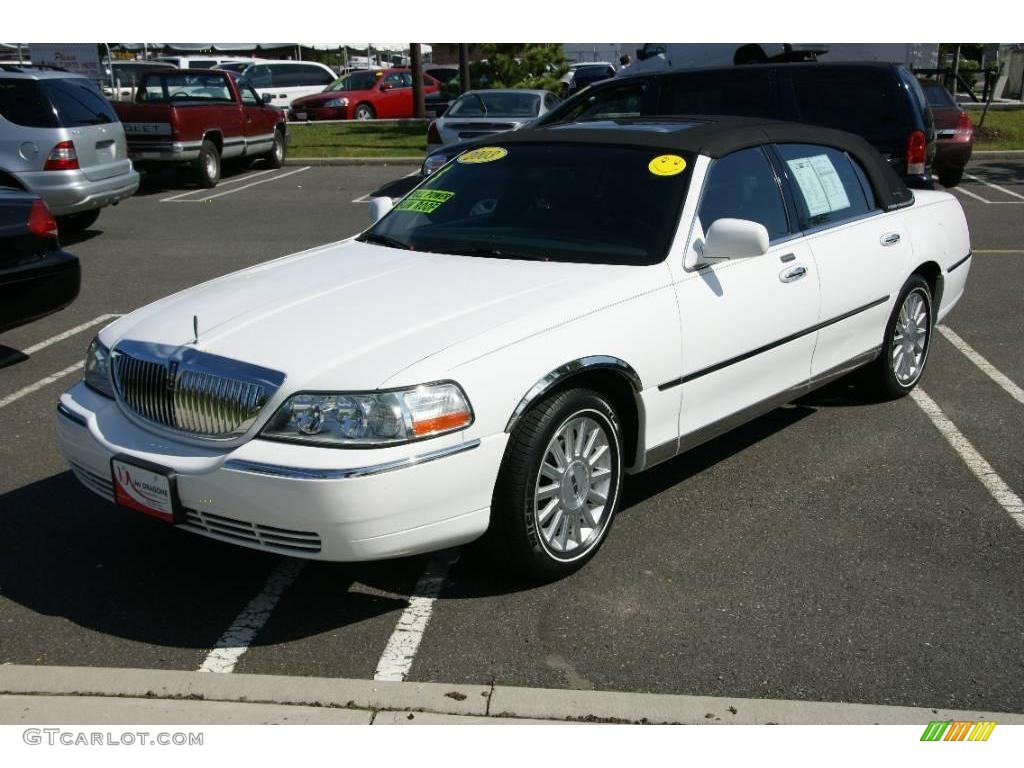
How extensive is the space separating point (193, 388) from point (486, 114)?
13.8m

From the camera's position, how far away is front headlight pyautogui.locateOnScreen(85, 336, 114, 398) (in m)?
4.23

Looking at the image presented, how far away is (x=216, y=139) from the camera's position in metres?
17.5

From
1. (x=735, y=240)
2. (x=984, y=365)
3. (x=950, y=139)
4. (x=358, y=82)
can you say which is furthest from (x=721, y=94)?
(x=358, y=82)

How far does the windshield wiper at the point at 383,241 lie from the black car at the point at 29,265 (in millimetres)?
2641

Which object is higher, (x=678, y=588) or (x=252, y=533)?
(x=252, y=533)

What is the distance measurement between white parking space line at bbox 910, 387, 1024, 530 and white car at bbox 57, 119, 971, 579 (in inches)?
22.5

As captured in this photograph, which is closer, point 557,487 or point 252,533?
point 252,533

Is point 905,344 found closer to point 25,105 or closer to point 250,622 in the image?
point 250,622

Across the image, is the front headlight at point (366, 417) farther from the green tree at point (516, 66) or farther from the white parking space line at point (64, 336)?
the green tree at point (516, 66)

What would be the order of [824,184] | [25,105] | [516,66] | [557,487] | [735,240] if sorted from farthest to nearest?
1. [516,66]
2. [25,105]
3. [824,184]
4. [735,240]
5. [557,487]

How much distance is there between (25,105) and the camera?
11.6 m

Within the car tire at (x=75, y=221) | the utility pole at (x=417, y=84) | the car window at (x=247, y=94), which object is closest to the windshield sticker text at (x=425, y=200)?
the car tire at (x=75, y=221)

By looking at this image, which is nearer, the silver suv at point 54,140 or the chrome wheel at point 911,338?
the chrome wheel at point 911,338

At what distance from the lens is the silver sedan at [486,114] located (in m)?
16.3
